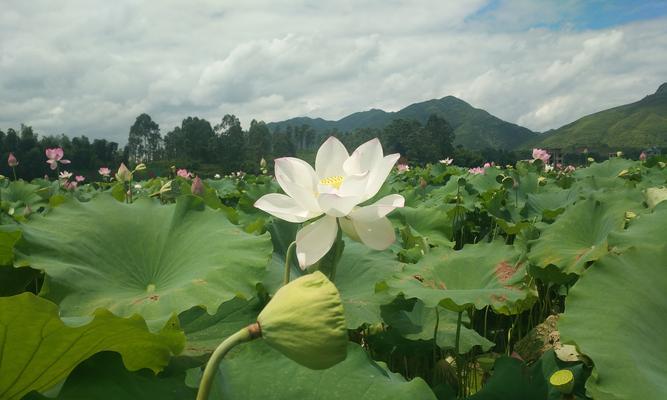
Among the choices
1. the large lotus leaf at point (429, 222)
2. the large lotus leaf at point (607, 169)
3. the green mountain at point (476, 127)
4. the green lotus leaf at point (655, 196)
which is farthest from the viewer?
the green mountain at point (476, 127)

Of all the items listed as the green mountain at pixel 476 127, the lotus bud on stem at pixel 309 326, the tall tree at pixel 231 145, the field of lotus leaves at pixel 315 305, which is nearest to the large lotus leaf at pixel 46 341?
the field of lotus leaves at pixel 315 305

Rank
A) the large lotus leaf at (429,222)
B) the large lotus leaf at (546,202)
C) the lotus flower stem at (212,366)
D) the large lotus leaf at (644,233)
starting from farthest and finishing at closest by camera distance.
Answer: the large lotus leaf at (546,202)
the large lotus leaf at (429,222)
the large lotus leaf at (644,233)
the lotus flower stem at (212,366)

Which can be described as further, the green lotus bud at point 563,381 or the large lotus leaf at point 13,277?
the large lotus leaf at point 13,277

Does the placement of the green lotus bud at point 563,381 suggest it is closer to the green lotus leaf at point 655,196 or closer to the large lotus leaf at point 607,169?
the green lotus leaf at point 655,196

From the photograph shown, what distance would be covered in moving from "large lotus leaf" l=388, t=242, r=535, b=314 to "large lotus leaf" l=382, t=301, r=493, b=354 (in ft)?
0.29

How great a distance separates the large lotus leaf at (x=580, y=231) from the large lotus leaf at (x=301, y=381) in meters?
0.97

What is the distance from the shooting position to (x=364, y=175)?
2.60 feet

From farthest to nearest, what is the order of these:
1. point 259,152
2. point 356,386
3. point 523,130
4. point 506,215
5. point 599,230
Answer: point 523,130 → point 259,152 → point 506,215 → point 599,230 → point 356,386

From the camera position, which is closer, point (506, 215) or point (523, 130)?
point (506, 215)

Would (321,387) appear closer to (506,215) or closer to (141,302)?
(141,302)

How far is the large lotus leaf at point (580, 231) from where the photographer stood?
1688 mm

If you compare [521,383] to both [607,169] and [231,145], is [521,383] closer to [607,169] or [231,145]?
[607,169]

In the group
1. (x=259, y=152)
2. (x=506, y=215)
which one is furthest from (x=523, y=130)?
(x=506, y=215)

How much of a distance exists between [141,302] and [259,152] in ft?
231
